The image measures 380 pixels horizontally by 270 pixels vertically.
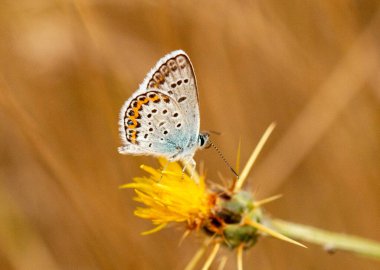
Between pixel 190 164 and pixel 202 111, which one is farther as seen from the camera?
pixel 202 111

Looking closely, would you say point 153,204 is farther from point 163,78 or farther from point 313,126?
point 313,126

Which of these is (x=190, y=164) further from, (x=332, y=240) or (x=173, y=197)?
(x=332, y=240)

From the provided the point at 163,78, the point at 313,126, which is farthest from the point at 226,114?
the point at 163,78

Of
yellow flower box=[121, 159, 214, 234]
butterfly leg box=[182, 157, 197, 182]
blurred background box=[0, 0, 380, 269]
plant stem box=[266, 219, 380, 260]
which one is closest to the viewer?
plant stem box=[266, 219, 380, 260]

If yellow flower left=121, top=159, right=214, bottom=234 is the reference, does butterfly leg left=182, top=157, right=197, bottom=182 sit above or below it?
above

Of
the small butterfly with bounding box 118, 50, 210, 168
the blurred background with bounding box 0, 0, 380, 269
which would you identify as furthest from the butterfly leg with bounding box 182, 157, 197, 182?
the blurred background with bounding box 0, 0, 380, 269

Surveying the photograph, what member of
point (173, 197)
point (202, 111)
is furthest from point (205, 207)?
point (202, 111)

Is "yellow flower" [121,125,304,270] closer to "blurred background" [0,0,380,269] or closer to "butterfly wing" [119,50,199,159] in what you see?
"butterfly wing" [119,50,199,159]
